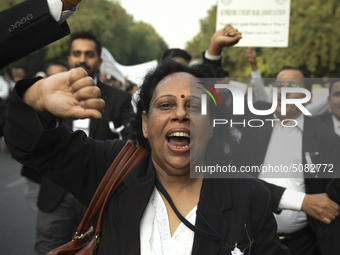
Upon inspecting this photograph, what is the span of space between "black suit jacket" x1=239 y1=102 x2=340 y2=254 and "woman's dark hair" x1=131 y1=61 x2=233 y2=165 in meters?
0.33

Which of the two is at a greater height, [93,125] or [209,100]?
[209,100]

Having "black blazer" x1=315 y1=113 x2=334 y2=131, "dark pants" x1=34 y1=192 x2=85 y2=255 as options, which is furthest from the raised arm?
"dark pants" x1=34 y1=192 x2=85 y2=255

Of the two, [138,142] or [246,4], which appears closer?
[138,142]

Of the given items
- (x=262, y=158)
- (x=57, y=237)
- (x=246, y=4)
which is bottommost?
(x=57, y=237)

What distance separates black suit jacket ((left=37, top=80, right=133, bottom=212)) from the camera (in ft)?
11.9

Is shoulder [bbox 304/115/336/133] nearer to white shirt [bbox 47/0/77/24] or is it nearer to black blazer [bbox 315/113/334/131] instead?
black blazer [bbox 315/113/334/131]

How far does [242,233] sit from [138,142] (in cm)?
91

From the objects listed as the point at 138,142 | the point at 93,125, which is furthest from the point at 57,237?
the point at 138,142

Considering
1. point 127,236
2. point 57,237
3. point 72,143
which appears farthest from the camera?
point 57,237

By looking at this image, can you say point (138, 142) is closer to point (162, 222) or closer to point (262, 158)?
point (162, 222)

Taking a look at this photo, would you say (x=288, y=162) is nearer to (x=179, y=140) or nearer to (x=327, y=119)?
(x=327, y=119)

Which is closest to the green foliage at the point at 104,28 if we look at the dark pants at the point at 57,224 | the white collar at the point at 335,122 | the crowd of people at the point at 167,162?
the dark pants at the point at 57,224

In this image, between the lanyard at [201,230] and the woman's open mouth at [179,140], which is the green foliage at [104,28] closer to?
the woman's open mouth at [179,140]

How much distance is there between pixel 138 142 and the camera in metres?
2.47
